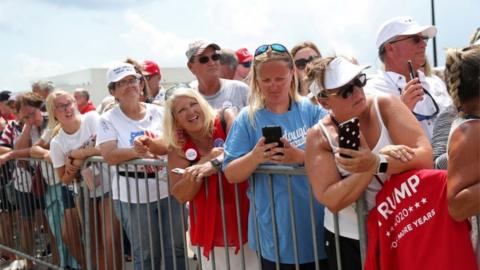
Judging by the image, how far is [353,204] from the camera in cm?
256

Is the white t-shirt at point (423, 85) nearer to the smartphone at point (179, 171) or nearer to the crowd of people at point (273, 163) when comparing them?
the crowd of people at point (273, 163)

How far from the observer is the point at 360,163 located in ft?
7.23

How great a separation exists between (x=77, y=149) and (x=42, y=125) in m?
1.42

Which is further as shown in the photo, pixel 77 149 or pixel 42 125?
pixel 42 125

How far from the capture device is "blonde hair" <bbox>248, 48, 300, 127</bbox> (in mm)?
3020

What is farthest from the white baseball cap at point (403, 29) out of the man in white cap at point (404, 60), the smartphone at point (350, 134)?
the smartphone at point (350, 134)

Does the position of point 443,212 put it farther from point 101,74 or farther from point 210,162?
point 101,74

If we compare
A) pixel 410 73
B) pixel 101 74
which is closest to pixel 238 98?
pixel 410 73

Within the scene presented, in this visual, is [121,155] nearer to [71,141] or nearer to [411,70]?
[71,141]

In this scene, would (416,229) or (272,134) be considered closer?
(416,229)

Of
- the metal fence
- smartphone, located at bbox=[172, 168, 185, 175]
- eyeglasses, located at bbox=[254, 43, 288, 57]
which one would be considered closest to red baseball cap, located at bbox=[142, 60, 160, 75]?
the metal fence

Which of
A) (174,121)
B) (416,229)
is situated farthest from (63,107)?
(416,229)

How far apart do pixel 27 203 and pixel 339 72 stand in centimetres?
453

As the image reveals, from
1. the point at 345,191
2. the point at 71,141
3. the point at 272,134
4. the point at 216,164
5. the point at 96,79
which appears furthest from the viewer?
the point at 96,79
